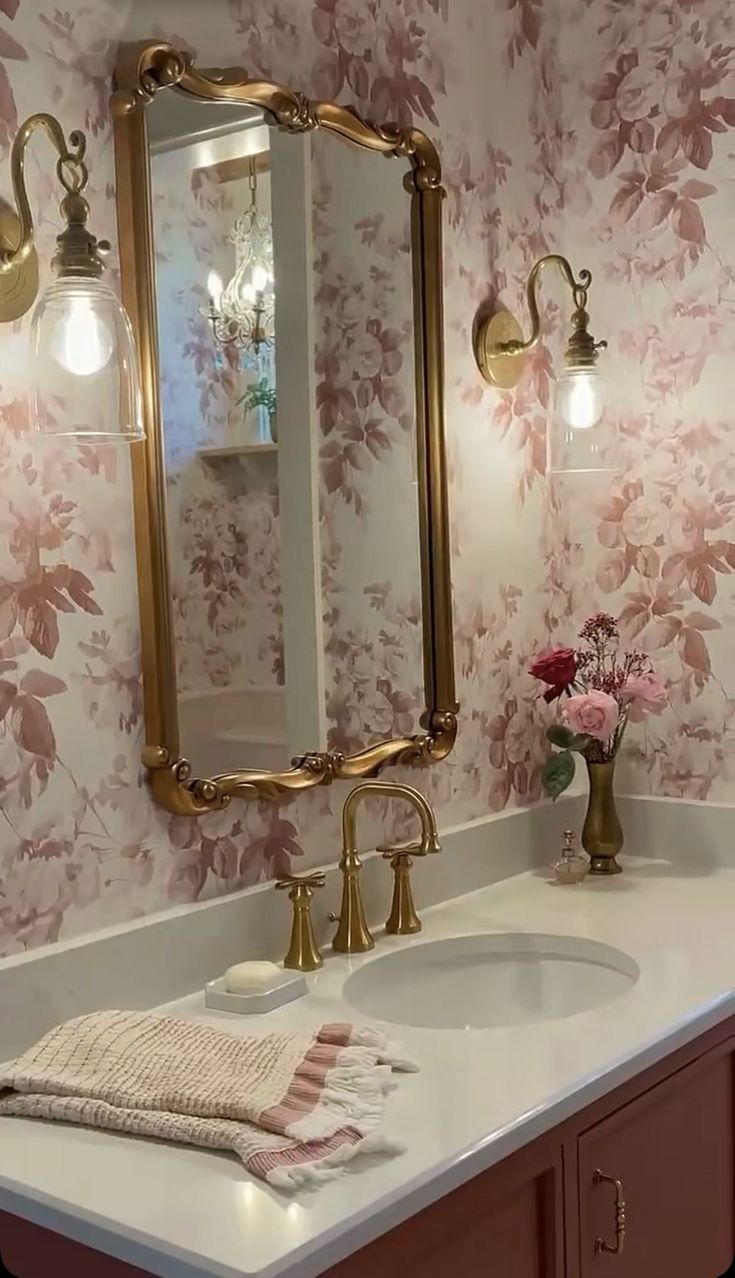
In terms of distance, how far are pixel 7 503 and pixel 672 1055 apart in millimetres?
948

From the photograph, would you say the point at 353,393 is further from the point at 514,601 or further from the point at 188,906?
the point at 188,906

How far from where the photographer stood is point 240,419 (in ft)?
5.78

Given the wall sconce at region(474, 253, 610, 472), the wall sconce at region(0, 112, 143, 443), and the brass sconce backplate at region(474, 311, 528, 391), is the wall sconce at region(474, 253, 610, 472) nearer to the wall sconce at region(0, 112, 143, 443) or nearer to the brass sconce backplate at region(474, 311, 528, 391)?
the brass sconce backplate at region(474, 311, 528, 391)

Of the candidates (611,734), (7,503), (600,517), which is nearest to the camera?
(7,503)

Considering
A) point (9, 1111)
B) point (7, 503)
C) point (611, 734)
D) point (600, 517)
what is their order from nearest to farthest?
point (9, 1111) → point (7, 503) → point (611, 734) → point (600, 517)

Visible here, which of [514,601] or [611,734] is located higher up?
[514,601]

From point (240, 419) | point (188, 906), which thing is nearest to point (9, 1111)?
point (188, 906)

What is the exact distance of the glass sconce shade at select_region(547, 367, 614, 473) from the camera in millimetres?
2223

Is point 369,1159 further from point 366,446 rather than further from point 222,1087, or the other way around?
point 366,446

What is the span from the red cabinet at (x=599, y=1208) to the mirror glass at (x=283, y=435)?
2.02 feet

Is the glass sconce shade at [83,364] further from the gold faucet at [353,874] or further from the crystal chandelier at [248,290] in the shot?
the gold faucet at [353,874]

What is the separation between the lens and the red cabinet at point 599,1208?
47.1 inches

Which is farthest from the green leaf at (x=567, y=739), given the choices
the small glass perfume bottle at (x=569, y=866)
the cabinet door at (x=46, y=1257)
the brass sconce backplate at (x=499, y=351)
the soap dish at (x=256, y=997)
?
the cabinet door at (x=46, y=1257)

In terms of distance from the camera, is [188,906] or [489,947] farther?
[489,947]
